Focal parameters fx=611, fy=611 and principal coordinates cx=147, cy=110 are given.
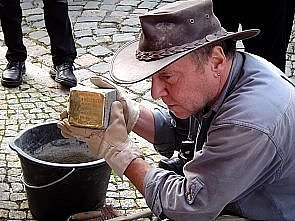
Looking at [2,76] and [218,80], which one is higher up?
[218,80]

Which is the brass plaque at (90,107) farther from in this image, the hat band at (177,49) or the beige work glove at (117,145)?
the hat band at (177,49)

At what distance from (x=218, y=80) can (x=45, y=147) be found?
4.79 feet

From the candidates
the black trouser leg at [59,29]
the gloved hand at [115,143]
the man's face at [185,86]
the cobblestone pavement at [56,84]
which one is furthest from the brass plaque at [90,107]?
the black trouser leg at [59,29]

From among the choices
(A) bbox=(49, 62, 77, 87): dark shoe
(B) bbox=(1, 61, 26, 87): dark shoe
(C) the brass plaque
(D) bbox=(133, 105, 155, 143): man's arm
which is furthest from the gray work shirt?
(B) bbox=(1, 61, 26, 87): dark shoe

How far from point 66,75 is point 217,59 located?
287 cm

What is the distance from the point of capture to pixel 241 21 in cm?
431

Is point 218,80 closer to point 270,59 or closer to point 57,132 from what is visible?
point 57,132

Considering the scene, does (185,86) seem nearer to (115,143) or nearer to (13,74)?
(115,143)

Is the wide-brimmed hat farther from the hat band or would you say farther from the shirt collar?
the shirt collar

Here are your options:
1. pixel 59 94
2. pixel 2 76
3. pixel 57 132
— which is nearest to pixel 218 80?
pixel 57 132

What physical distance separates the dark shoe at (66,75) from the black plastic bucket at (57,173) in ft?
5.13

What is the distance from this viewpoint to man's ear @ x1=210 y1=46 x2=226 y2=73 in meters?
2.41

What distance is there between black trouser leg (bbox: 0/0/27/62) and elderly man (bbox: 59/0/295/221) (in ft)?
8.72

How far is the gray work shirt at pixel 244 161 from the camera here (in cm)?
237
